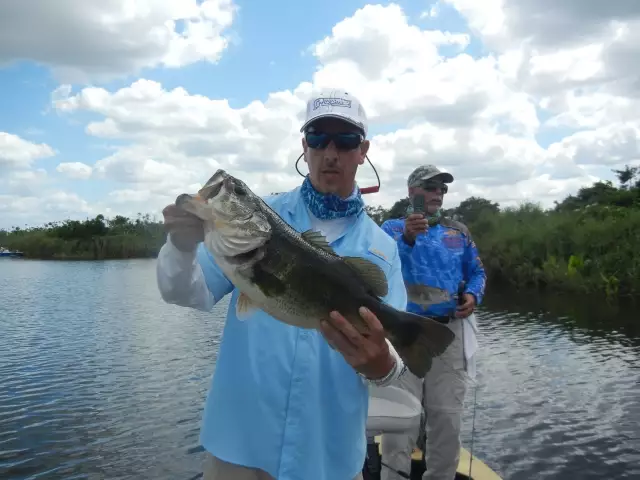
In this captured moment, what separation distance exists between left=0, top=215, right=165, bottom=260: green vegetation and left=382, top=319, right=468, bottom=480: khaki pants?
74446mm

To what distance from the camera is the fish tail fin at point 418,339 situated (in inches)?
108

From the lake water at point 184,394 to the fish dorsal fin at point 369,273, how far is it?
6.09 meters

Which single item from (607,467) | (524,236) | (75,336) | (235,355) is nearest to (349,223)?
(235,355)

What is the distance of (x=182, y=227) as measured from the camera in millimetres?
2537

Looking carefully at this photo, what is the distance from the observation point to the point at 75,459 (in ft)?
35.7

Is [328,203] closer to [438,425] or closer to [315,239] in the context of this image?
[315,239]

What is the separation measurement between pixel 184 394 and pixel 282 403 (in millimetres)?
12628

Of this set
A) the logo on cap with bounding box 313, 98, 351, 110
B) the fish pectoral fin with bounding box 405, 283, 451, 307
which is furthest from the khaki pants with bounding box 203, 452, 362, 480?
the fish pectoral fin with bounding box 405, 283, 451, 307

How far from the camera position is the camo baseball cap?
6.60 metres

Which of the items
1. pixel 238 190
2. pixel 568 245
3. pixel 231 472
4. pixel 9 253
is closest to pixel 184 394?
pixel 231 472

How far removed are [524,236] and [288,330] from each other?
39434mm

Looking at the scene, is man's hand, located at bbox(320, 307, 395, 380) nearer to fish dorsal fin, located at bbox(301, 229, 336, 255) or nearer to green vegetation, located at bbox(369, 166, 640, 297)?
fish dorsal fin, located at bbox(301, 229, 336, 255)

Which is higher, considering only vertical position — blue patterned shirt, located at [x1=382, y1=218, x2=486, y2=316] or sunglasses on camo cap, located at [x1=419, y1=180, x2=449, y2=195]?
sunglasses on camo cap, located at [x1=419, y1=180, x2=449, y2=195]

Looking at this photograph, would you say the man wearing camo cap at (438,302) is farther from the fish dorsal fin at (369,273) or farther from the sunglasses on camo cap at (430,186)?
the fish dorsal fin at (369,273)
